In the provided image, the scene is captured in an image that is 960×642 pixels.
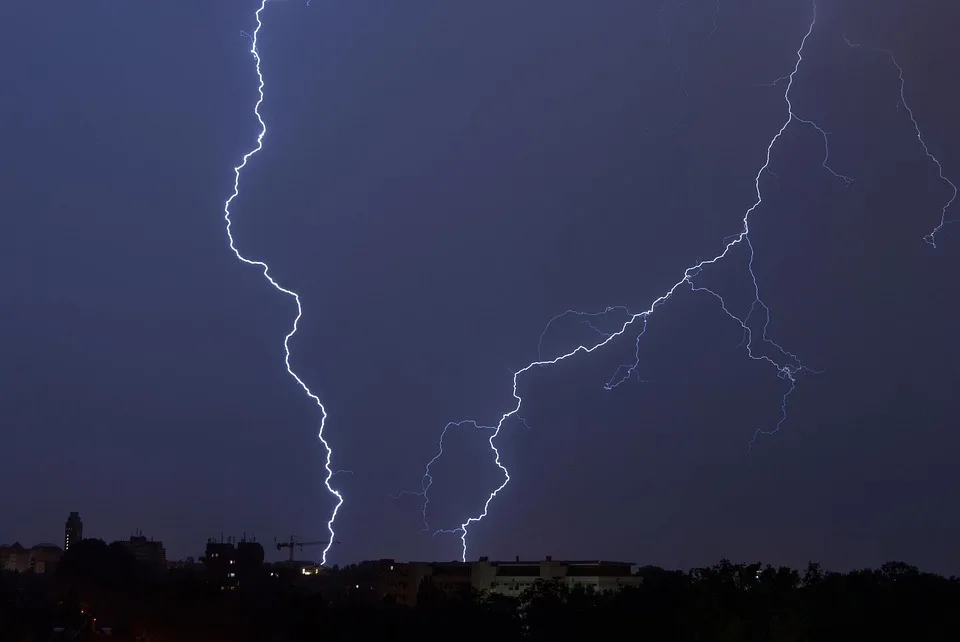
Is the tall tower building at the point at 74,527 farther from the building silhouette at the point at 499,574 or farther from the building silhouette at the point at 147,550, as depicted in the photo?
the building silhouette at the point at 499,574

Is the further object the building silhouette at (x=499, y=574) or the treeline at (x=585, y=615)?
the building silhouette at (x=499, y=574)

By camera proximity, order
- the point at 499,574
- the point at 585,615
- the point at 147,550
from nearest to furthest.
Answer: the point at 585,615, the point at 499,574, the point at 147,550

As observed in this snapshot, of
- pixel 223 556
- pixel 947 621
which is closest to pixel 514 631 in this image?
pixel 947 621

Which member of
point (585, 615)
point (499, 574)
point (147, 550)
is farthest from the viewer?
point (147, 550)

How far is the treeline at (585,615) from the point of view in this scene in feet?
73.0

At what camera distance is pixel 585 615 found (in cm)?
2541

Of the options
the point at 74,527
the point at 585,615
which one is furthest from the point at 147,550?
the point at 585,615

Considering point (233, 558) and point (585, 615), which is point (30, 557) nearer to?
point (233, 558)

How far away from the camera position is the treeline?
877 inches

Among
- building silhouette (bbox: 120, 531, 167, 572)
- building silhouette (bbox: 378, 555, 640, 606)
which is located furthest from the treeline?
building silhouette (bbox: 120, 531, 167, 572)

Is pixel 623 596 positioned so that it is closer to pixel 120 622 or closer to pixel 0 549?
pixel 120 622

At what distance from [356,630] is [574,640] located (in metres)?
4.33

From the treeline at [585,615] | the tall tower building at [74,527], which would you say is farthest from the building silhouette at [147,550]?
the treeline at [585,615]

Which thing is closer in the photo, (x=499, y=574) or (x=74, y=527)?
(x=499, y=574)
